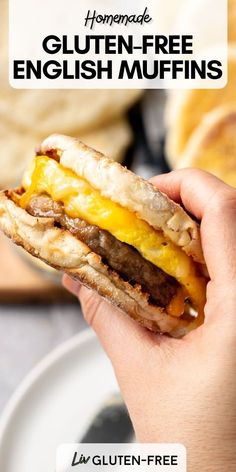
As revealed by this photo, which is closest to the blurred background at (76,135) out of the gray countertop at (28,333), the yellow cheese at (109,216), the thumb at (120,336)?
the gray countertop at (28,333)

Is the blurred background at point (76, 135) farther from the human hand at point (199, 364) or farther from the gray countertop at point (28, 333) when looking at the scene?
the human hand at point (199, 364)

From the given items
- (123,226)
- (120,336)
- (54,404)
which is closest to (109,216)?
(123,226)

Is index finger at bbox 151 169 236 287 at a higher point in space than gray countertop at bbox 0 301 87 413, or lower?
higher

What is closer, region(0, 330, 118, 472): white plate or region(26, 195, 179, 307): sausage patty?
region(26, 195, 179, 307): sausage patty

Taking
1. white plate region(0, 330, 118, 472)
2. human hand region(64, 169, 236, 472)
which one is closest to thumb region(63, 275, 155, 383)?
human hand region(64, 169, 236, 472)

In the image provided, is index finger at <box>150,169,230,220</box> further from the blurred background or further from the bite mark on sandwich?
the blurred background

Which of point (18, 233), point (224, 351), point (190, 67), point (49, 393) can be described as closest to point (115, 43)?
point (190, 67)

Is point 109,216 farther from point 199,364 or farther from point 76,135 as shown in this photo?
point 76,135
